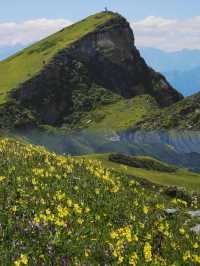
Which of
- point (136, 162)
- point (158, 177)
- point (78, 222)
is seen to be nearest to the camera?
point (78, 222)

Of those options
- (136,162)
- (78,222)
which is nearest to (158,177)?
(136,162)

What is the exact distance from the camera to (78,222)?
1491 cm

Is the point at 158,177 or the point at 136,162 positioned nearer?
the point at 158,177

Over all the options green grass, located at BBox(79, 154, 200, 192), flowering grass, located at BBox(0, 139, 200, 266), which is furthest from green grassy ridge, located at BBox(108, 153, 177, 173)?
flowering grass, located at BBox(0, 139, 200, 266)

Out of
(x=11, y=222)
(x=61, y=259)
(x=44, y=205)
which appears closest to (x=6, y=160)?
(x=44, y=205)

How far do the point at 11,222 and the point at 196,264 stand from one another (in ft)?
14.8

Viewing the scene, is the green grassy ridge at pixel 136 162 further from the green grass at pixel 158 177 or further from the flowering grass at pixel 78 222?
the flowering grass at pixel 78 222

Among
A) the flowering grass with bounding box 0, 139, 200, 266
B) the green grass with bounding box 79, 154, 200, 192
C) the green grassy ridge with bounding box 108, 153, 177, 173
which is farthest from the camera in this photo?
the green grassy ridge with bounding box 108, 153, 177, 173

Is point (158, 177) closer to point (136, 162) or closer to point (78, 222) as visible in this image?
point (136, 162)

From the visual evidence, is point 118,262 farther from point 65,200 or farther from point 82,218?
point 65,200

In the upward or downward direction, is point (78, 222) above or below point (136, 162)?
below

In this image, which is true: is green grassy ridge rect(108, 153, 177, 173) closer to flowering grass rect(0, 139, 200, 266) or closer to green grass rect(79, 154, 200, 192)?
green grass rect(79, 154, 200, 192)

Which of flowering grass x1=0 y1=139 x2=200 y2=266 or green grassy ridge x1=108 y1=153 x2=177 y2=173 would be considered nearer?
flowering grass x1=0 y1=139 x2=200 y2=266

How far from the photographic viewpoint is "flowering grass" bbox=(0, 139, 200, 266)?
1297 cm
